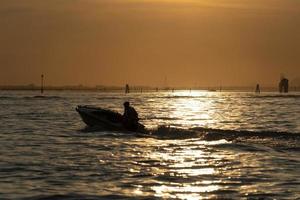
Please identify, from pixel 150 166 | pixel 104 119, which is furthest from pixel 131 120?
pixel 150 166

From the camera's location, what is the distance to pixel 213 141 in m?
32.8

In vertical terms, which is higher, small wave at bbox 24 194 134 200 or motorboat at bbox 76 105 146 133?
motorboat at bbox 76 105 146 133

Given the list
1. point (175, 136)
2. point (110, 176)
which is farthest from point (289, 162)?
point (175, 136)

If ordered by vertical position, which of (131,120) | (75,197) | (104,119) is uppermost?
(131,120)

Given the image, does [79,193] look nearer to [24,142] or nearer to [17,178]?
[17,178]

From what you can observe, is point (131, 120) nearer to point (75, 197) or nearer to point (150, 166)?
point (150, 166)

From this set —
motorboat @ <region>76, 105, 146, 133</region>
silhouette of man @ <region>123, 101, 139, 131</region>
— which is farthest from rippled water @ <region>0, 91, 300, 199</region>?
motorboat @ <region>76, 105, 146, 133</region>

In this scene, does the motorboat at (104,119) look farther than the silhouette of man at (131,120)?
Yes

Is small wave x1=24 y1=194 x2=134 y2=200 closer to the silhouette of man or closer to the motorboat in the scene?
the silhouette of man

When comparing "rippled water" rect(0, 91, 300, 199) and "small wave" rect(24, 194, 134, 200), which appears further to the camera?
"rippled water" rect(0, 91, 300, 199)

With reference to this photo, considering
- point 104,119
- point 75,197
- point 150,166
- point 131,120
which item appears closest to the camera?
point 75,197

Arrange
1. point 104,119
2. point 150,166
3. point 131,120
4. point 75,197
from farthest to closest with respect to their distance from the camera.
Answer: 1. point 104,119
2. point 131,120
3. point 150,166
4. point 75,197

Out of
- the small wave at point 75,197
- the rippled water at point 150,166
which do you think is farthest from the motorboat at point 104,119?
the small wave at point 75,197

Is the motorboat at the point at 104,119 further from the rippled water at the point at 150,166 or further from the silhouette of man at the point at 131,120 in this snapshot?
the rippled water at the point at 150,166
